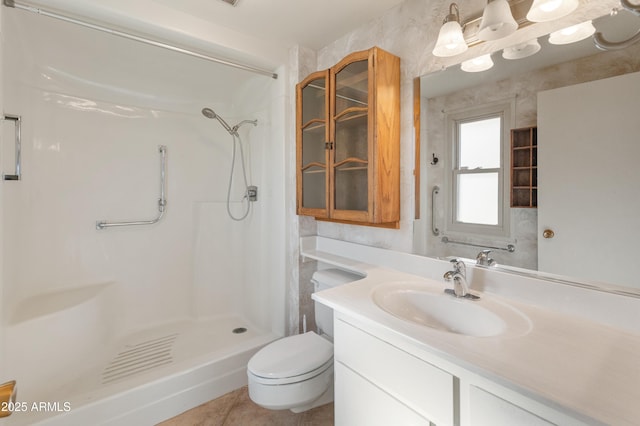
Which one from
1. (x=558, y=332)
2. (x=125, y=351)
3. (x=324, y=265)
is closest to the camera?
(x=558, y=332)

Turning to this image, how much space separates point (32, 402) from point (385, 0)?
2.76m

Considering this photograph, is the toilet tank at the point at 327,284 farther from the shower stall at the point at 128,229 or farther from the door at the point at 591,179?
the door at the point at 591,179

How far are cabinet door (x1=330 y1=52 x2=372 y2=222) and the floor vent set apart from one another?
1493mm

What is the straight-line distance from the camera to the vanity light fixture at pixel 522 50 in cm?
109

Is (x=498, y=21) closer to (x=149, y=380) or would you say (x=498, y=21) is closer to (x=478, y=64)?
(x=478, y=64)

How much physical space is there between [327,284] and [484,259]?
883 mm

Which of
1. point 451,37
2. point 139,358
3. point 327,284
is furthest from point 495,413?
point 139,358

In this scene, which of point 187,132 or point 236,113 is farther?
point 236,113

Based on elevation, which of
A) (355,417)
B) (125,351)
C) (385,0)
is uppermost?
(385,0)

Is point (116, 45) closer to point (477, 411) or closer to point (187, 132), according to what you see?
point (187, 132)

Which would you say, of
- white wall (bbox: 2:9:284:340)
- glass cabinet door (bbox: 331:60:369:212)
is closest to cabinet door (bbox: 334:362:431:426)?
glass cabinet door (bbox: 331:60:369:212)

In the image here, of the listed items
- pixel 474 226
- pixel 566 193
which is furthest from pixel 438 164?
pixel 566 193

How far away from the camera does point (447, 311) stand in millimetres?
1150

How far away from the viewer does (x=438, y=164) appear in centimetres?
140
